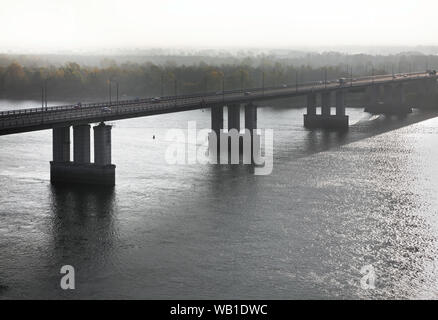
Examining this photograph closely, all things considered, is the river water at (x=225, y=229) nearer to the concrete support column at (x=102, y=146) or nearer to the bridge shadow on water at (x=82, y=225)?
the bridge shadow on water at (x=82, y=225)

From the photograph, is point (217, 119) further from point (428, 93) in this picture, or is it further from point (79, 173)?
point (428, 93)

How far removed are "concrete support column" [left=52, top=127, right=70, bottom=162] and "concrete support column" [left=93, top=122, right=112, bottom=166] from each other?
2.50 meters

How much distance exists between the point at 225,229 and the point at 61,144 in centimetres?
2228

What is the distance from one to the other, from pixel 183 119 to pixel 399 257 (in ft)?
284

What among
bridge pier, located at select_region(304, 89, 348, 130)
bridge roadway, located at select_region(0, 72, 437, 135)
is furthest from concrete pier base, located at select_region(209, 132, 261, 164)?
bridge pier, located at select_region(304, 89, 348, 130)

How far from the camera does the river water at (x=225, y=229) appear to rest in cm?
3975

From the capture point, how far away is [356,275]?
1614 inches

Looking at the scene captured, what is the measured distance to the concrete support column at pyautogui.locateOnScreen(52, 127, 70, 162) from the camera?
66.8 meters

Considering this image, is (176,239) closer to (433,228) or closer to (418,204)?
(433,228)

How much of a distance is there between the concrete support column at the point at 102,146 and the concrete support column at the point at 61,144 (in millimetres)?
2504

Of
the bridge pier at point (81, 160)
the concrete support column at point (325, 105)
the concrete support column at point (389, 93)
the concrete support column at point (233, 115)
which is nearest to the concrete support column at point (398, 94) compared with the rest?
the concrete support column at point (389, 93)

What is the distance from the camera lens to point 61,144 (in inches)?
2635

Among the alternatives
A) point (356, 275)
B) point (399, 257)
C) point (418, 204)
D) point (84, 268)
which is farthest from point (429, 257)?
point (84, 268)

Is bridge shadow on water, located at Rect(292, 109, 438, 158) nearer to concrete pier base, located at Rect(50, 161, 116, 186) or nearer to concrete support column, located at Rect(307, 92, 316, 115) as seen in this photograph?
concrete support column, located at Rect(307, 92, 316, 115)
